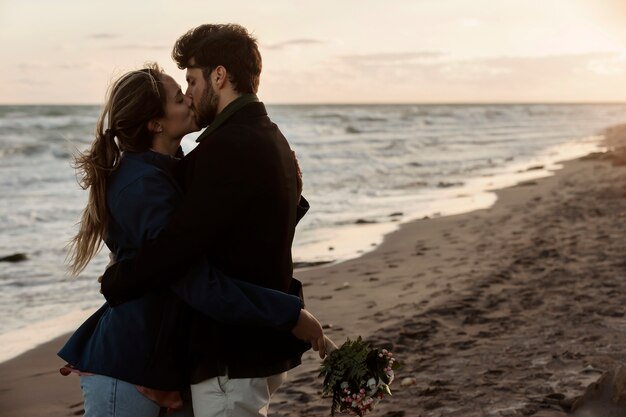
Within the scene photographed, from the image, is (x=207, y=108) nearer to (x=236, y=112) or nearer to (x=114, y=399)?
(x=236, y=112)

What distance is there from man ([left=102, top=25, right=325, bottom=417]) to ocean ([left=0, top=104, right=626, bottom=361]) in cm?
76

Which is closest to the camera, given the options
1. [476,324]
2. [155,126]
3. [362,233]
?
[155,126]

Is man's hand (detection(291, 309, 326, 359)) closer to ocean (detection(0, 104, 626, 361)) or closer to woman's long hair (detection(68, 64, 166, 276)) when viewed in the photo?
woman's long hair (detection(68, 64, 166, 276))

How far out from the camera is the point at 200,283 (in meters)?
2.46

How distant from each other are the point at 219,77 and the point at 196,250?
0.59 m

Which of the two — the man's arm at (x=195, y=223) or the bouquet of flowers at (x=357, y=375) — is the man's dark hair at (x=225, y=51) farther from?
the bouquet of flowers at (x=357, y=375)

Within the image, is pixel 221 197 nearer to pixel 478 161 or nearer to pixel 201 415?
pixel 201 415

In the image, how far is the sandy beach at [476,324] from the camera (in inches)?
191

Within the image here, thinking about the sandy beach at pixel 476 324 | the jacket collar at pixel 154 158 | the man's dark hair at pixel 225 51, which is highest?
the man's dark hair at pixel 225 51

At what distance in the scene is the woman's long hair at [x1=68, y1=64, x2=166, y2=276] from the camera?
2615 mm

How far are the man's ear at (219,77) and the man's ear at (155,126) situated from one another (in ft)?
0.82

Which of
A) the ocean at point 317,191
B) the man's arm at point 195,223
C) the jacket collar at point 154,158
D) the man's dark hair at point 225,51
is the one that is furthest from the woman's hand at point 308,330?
the ocean at point 317,191

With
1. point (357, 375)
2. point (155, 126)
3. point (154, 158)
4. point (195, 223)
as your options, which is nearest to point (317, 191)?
point (357, 375)

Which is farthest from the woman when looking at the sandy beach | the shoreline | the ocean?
the shoreline
